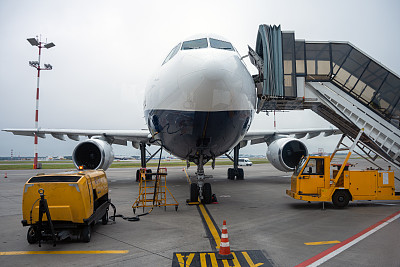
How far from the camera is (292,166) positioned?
13.3 metres

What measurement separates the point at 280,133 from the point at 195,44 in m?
11.1

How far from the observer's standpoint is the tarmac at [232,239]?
14.7ft

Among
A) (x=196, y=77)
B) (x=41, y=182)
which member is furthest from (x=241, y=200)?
(x=41, y=182)

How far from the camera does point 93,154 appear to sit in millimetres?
13734

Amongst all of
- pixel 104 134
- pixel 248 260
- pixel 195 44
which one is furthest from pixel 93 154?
pixel 248 260

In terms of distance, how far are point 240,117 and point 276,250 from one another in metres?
3.31

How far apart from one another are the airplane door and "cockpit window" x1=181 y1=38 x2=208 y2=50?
466 cm

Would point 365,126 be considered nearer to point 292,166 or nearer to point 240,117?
point 292,166

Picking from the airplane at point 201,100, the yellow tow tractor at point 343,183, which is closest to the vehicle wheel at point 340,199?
the yellow tow tractor at point 343,183

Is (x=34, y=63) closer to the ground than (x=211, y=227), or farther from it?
farther from it

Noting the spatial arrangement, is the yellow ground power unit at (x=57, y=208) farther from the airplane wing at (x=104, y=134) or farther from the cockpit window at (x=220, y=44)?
the airplane wing at (x=104, y=134)

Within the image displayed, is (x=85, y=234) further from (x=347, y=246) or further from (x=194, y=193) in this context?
(x=347, y=246)

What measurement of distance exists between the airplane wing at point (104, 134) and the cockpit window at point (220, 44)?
7.53 meters

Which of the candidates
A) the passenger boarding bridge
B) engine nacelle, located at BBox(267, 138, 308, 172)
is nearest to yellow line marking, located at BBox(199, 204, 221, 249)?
the passenger boarding bridge
